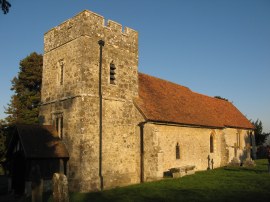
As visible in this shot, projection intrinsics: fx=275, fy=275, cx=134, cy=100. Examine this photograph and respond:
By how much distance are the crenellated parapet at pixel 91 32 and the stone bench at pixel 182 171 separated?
8.87 m

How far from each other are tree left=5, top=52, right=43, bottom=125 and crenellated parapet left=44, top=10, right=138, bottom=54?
12449 millimetres

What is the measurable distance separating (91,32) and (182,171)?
36.4 ft

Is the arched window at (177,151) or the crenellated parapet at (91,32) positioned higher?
the crenellated parapet at (91,32)

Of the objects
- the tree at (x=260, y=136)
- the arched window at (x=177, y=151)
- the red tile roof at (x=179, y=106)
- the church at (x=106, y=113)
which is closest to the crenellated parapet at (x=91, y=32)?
the church at (x=106, y=113)

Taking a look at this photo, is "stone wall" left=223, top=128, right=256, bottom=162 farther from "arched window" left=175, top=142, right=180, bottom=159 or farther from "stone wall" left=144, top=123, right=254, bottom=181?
"arched window" left=175, top=142, right=180, bottom=159

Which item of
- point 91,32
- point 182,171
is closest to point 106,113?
point 91,32

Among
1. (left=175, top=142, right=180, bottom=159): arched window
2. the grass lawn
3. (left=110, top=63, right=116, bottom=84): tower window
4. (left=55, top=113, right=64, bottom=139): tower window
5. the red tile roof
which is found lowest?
the grass lawn

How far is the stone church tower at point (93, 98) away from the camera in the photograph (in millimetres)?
16000

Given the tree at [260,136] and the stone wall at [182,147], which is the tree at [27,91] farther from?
the tree at [260,136]

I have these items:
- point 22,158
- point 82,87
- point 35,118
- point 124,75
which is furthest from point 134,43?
point 35,118

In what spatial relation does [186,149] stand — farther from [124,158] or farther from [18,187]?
[18,187]

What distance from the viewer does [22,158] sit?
16094mm

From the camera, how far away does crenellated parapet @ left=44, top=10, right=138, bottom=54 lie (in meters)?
16.8

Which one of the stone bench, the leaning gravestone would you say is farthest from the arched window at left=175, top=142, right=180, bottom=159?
the leaning gravestone
